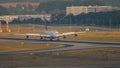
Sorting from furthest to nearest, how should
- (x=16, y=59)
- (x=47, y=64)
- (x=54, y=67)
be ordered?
(x=16, y=59) < (x=47, y=64) < (x=54, y=67)

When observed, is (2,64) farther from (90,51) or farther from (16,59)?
(90,51)

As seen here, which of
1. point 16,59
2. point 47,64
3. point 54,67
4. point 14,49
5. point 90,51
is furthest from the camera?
point 14,49

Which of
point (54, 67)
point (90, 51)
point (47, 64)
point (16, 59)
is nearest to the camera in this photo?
point (54, 67)

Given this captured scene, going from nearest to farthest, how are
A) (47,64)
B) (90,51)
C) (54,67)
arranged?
(54,67), (47,64), (90,51)

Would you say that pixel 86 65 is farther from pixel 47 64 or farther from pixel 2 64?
pixel 2 64

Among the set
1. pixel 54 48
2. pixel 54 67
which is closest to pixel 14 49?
pixel 54 48

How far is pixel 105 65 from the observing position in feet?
229

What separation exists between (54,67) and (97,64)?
7.02 meters

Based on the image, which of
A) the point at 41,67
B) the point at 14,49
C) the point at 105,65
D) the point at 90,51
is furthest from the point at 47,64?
the point at 14,49

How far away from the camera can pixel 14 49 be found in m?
99.3

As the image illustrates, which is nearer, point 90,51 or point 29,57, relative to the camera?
point 29,57

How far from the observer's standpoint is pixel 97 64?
71.5 meters

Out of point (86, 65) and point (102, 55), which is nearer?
point (86, 65)

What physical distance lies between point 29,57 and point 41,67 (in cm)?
1395
